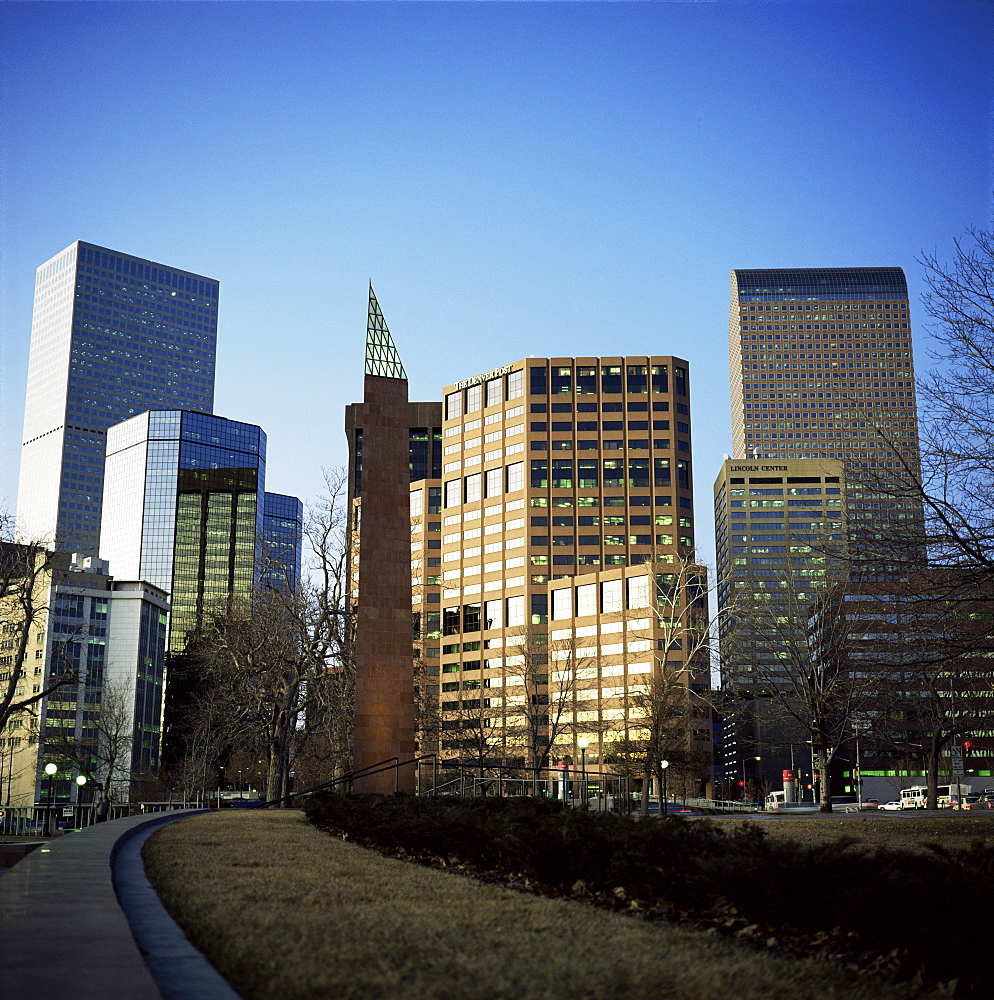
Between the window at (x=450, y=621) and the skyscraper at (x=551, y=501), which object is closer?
the skyscraper at (x=551, y=501)

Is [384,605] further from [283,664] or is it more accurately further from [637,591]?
[637,591]

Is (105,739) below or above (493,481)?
below

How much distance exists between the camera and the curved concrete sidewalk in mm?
6203

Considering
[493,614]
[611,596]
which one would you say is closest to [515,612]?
[493,614]

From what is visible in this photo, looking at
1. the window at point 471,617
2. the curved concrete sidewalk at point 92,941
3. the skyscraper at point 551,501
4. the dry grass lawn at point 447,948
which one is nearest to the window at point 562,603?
the skyscraper at point 551,501

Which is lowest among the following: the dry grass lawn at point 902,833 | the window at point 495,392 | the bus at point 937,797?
the bus at point 937,797

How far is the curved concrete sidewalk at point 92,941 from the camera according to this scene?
20.4 feet

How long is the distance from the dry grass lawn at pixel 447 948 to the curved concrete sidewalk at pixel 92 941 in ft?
0.88

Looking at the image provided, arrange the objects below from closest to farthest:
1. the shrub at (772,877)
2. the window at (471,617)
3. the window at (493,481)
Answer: the shrub at (772,877) < the window at (471,617) < the window at (493,481)

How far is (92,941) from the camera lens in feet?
24.5

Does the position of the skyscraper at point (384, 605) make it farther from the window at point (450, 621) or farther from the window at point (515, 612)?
the window at point (450, 621)

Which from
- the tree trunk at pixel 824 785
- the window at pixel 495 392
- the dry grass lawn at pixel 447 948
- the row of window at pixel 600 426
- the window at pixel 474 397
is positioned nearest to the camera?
the dry grass lawn at pixel 447 948

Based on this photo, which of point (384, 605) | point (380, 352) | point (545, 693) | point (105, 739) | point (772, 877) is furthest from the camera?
point (545, 693)

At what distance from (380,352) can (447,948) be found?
34.7m
